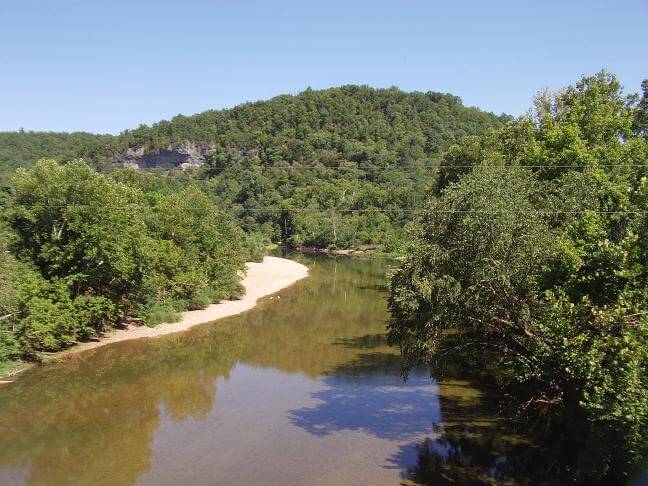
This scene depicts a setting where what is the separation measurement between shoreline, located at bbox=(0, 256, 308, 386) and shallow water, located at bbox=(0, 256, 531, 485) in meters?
1.13

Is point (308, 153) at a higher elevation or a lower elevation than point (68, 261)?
higher

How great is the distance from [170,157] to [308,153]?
48.9 m

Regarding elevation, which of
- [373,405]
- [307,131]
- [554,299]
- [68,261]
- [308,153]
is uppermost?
[307,131]

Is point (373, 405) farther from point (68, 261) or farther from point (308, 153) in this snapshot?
point (308, 153)

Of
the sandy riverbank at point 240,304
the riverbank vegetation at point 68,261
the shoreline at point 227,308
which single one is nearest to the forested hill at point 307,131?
the sandy riverbank at point 240,304

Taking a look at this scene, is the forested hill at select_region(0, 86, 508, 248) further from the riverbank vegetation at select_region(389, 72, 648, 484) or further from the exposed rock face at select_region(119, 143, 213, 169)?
the riverbank vegetation at select_region(389, 72, 648, 484)

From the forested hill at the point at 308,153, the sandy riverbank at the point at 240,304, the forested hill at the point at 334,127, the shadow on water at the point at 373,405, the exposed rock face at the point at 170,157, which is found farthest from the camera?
the exposed rock face at the point at 170,157

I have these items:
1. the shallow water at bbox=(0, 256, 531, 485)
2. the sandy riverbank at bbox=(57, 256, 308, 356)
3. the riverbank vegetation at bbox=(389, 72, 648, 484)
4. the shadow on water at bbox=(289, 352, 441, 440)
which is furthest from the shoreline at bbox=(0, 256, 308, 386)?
the riverbank vegetation at bbox=(389, 72, 648, 484)

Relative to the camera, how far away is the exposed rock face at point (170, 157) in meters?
154

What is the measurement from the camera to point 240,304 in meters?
45.5

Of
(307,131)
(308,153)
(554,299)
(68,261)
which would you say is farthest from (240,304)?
(307,131)

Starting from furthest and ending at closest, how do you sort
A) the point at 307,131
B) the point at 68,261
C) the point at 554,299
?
the point at 307,131
the point at 68,261
the point at 554,299

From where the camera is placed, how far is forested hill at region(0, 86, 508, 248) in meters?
105

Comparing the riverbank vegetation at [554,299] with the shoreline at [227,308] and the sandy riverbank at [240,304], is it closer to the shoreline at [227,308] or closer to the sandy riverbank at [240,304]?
the shoreline at [227,308]
